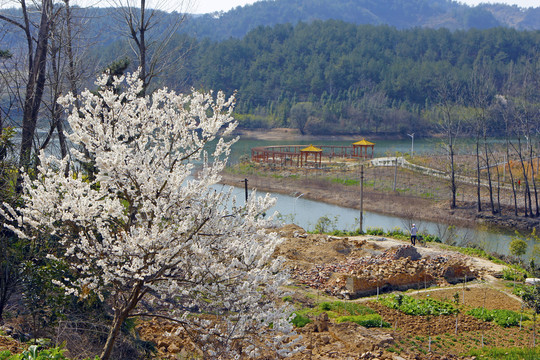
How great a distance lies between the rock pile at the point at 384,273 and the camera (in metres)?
17.3

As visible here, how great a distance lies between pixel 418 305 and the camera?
15133 millimetres

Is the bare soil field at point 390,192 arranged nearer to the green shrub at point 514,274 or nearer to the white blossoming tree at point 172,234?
the green shrub at point 514,274

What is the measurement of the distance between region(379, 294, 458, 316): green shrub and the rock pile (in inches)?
49.2

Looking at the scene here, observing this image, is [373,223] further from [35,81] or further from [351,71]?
[351,71]

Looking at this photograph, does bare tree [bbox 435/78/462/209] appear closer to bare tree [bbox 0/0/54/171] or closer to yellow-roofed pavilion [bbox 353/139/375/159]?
yellow-roofed pavilion [bbox 353/139/375/159]

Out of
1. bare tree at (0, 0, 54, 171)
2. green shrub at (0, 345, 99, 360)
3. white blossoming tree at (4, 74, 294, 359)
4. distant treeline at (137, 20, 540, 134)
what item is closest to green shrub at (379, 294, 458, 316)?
white blossoming tree at (4, 74, 294, 359)

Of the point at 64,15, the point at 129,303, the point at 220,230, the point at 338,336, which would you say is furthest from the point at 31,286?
the point at 64,15

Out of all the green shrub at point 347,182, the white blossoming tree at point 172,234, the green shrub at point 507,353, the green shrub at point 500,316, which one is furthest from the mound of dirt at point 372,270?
the green shrub at point 347,182

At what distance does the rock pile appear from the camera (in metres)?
17.3

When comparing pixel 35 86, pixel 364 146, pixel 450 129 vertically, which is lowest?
pixel 364 146

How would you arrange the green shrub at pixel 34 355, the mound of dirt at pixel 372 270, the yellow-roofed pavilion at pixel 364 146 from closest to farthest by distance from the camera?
the green shrub at pixel 34 355
the mound of dirt at pixel 372 270
the yellow-roofed pavilion at pixel 364 146

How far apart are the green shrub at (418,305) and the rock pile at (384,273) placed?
1.25 m

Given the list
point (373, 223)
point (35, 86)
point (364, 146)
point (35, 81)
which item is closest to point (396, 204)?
point (373, 223)

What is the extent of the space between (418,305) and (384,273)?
3226 mm
